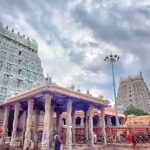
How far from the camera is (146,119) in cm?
4162

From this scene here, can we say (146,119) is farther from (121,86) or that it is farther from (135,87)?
(121,86)

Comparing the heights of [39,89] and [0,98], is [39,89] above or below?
below

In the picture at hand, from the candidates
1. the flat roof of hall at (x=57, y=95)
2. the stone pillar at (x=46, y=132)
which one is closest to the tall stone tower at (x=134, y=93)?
the flat roof of hall at (x=57, y=95)

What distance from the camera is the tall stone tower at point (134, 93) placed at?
251 feet

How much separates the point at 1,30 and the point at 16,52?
6.75 metres

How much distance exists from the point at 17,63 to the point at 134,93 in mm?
50704

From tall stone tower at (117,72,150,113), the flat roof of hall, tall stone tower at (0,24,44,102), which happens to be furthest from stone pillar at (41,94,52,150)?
tall stone tower at (117,72,150,113)

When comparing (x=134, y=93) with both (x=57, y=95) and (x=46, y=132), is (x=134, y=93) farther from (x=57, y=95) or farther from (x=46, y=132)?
(x=46, y=132)

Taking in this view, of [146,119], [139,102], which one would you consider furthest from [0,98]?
[139,102]

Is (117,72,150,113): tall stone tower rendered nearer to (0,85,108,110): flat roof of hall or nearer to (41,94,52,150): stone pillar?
(0,85,108,110): flat roof of hall

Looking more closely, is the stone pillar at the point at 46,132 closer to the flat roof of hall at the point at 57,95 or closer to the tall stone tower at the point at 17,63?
the flat roof of hall at the point at 57,95

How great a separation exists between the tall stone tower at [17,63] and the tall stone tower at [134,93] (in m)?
41.3

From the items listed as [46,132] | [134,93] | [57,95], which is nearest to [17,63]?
[57,95]

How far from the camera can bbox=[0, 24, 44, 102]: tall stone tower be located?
47062 mm
